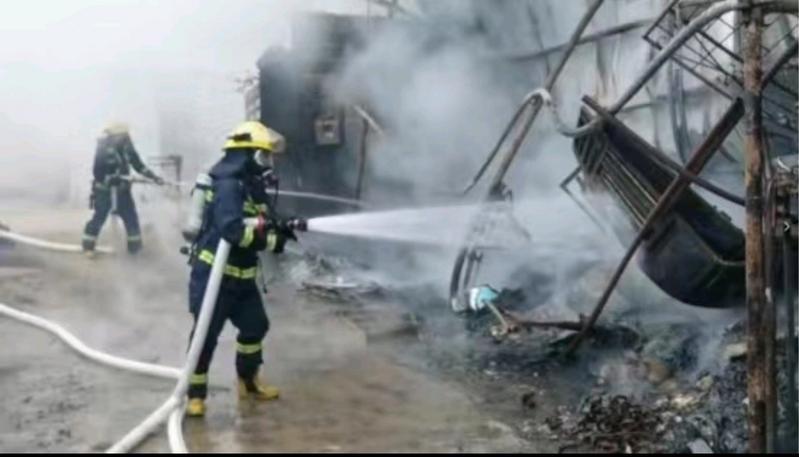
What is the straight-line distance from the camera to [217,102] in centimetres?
1706

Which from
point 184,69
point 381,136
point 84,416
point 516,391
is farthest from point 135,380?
point 184,69

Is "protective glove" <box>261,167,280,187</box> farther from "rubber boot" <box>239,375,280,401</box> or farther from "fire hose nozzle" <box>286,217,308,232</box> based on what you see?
"rubber boot" <box>239,375,280,401</box>

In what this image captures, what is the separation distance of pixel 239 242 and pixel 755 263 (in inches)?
106

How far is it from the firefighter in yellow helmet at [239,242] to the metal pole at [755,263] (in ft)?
8.26

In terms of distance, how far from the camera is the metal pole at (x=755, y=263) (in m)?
4.77

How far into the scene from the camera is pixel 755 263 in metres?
4.77

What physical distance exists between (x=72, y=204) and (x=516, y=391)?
12.9 meters

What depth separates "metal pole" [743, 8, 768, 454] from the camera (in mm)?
4766

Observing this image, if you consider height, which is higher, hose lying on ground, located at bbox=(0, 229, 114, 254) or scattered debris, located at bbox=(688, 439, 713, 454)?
scattered debris, located at bbox=(688, 439, 713, 454)

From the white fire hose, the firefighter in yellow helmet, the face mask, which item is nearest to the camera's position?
the white fire hose

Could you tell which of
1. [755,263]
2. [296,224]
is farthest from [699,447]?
[296,224]

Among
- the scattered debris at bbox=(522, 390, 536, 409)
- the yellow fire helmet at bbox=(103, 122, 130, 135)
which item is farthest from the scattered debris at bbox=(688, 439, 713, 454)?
the yellow fire helmet at bbox=(103, 122, 130, 135)

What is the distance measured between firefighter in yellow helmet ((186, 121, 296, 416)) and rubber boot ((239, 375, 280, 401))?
0.16 feet

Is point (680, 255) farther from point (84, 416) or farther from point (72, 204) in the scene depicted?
point (72, 204)
